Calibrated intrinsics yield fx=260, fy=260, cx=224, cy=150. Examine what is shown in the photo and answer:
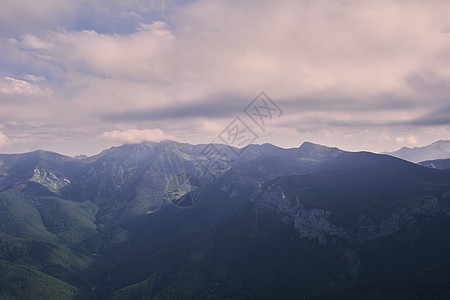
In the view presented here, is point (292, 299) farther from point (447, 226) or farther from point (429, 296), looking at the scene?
point (447, 226)

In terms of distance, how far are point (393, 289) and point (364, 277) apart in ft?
145

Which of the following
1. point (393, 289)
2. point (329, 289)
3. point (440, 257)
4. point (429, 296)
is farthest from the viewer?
point (329, 289)

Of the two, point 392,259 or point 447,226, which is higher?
point 447,226

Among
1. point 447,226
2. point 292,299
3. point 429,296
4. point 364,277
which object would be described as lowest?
point 292,299

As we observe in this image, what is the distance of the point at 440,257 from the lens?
6880 inches

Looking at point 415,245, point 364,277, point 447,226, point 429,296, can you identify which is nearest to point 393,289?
point 429,296

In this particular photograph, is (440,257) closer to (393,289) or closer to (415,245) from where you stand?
(415,245)

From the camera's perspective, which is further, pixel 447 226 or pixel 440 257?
pixel 447 226

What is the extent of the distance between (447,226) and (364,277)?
236ft

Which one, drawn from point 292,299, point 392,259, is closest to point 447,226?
point 392,259

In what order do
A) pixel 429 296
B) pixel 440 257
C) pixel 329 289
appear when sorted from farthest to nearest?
1. pixel 329 289
2. pixel 440 257
3. pixel 429 296

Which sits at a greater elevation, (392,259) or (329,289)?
(392,259)

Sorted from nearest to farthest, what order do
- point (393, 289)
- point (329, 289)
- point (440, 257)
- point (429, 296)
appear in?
point (429, 296), point (393, 289), point (440, 257), point (329, 289)

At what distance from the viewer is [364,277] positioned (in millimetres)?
192375
